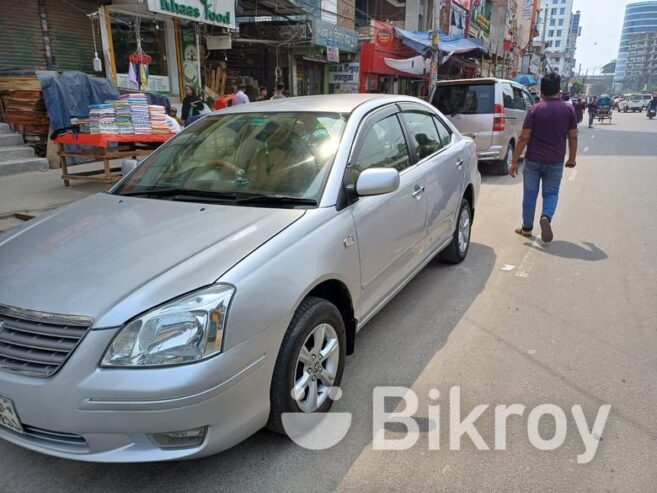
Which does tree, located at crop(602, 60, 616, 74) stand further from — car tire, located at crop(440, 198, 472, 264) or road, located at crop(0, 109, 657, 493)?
car tire, located at crop(440, 198, 472, 264)

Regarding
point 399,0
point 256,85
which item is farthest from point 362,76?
point 399,0

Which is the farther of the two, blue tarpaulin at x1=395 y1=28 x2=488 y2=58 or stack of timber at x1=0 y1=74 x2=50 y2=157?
blue tarpaulin at x1=395 y1=28 x2=488 y2=58

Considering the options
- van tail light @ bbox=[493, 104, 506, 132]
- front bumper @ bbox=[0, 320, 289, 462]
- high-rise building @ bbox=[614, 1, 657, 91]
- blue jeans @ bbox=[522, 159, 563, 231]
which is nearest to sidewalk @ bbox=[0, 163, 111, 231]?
front bumper @ bbox=[0, 320, 289, 462]

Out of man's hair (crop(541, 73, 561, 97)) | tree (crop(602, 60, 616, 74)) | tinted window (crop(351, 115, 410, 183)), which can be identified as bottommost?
tinted window (crop(351, 115, 410, 183))

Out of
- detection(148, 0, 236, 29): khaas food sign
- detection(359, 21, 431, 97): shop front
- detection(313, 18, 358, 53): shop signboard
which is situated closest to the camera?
detection(148, 0, 236, 29): khaas food sign

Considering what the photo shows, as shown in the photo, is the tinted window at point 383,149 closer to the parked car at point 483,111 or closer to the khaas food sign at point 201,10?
the parked car at point 483,111

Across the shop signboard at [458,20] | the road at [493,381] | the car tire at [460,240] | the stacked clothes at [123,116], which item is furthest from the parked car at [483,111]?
the shop signboard at [458,20]

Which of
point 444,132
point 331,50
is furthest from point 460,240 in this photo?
point 331,50

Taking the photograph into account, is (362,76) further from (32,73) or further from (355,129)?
(355,129)

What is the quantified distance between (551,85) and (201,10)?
30.3ft

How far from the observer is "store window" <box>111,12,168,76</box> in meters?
11.6

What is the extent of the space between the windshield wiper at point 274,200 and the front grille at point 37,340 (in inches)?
45.5

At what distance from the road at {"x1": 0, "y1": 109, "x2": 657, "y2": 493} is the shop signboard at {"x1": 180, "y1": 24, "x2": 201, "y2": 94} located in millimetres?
10251

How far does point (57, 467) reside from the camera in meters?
2.44
